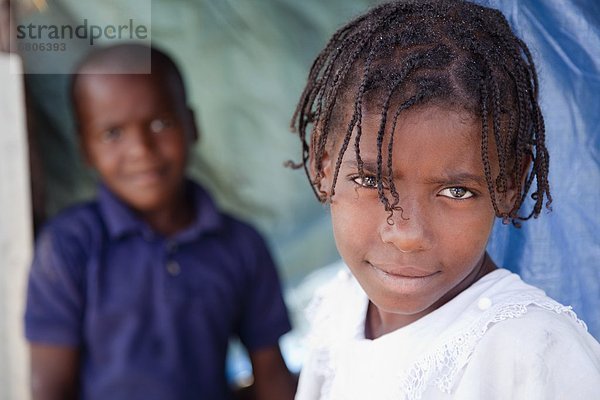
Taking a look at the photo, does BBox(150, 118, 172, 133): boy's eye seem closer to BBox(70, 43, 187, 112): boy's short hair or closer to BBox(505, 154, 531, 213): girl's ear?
BBox(70, 43, 187, 112): boy's short hair

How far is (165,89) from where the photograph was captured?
219 cm

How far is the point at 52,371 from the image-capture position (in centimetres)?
201

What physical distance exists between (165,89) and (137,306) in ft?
2.08

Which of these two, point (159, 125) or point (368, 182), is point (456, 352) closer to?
point (368, 182)

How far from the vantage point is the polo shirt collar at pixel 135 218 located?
2102 mm

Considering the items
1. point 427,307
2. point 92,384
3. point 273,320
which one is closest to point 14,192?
point 92,384

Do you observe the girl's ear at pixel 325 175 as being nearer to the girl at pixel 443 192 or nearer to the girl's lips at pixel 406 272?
the girl at pixel 443 192

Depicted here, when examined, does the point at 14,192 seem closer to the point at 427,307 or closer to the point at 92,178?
the point at 92,178

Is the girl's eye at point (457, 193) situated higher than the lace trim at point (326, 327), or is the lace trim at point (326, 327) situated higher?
the girl's eye at point (457, 193)

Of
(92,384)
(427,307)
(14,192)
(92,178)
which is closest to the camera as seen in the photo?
(427,307)

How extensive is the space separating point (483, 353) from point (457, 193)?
8.8 inches

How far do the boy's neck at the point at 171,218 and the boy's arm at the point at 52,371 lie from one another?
41 cm

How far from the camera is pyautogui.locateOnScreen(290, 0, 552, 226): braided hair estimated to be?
3.40 ft

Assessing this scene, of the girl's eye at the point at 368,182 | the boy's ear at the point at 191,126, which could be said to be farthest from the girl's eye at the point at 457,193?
the boy's ear at the point at 191,126
